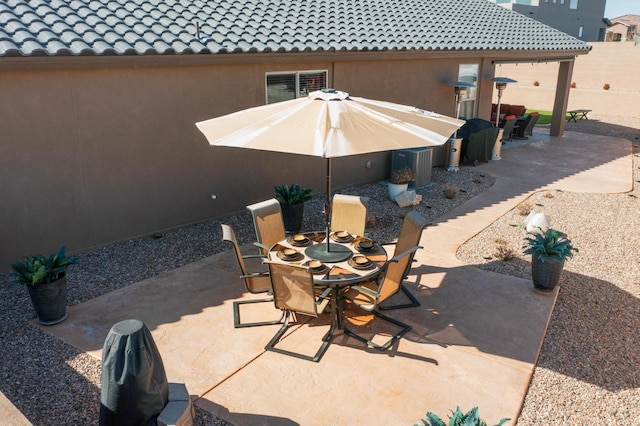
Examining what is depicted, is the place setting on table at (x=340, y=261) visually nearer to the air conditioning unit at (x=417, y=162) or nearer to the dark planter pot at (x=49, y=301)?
the dark planter pot at (x=49, y=301)

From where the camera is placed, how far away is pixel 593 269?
27.1 ft

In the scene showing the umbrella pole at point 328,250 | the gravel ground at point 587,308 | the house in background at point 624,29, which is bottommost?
the gravel ground at point 587,308

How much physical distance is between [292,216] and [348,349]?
13.3ft

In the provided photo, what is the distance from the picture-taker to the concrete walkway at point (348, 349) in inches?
195

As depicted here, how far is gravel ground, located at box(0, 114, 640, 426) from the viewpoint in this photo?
5012 millimetres

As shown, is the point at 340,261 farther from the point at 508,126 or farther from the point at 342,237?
the point at 508,126

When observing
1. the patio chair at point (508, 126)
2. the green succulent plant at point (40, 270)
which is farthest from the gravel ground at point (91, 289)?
the patio chair at point (508, 126)

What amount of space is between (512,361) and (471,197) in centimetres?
701

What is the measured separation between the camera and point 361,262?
626 cm

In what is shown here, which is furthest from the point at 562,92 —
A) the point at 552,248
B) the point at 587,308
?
the point at 587,308

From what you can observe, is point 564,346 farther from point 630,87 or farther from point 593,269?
point 630,87

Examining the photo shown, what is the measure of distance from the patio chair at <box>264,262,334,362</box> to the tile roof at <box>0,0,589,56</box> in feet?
16.0

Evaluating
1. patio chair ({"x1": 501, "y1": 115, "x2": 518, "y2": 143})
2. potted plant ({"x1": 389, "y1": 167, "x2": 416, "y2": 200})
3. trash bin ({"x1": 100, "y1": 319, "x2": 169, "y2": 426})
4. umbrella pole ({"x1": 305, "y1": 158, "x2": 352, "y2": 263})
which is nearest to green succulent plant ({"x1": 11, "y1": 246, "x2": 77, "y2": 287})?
trash bin ({"x1": 100, "y1": 319, "x2": 169, "y2": 426})

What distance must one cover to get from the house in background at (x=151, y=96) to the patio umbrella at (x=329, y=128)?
9.14 feet
